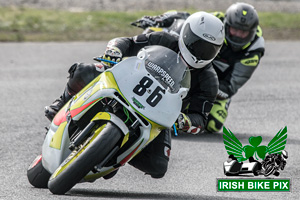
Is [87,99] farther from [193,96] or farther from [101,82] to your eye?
[193,96]

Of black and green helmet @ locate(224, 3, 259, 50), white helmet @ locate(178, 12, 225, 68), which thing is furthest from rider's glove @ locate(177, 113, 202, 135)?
black and green helmet @ locate(224, 3, 259, 50)

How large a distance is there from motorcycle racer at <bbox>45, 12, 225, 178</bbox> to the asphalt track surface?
0.30 meters

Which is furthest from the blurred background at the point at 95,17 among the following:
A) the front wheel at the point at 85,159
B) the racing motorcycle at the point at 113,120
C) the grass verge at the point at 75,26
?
the front wheel at the point at 85,159

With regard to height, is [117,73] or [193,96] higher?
[117,73]

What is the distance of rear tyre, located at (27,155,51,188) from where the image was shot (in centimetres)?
567

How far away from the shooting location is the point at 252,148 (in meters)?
7.45

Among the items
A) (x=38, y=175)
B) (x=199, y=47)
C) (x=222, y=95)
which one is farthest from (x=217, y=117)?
(x=38, y=175)

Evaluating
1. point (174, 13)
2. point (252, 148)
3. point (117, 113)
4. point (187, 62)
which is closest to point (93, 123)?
point (117, 113)

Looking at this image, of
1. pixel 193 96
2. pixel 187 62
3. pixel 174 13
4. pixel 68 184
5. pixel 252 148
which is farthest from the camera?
pixel 174 13

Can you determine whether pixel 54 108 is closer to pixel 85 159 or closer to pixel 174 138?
pixel 85 159

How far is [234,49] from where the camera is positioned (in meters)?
9.62

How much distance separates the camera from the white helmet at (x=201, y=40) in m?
6.27

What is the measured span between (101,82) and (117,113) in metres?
0.33

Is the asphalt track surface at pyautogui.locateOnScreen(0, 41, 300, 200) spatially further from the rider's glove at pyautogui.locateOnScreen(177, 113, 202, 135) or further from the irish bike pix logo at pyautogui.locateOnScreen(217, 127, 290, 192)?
the rider's glove at pyautogui.locateOnScreen(177, 113, 202, 135)
